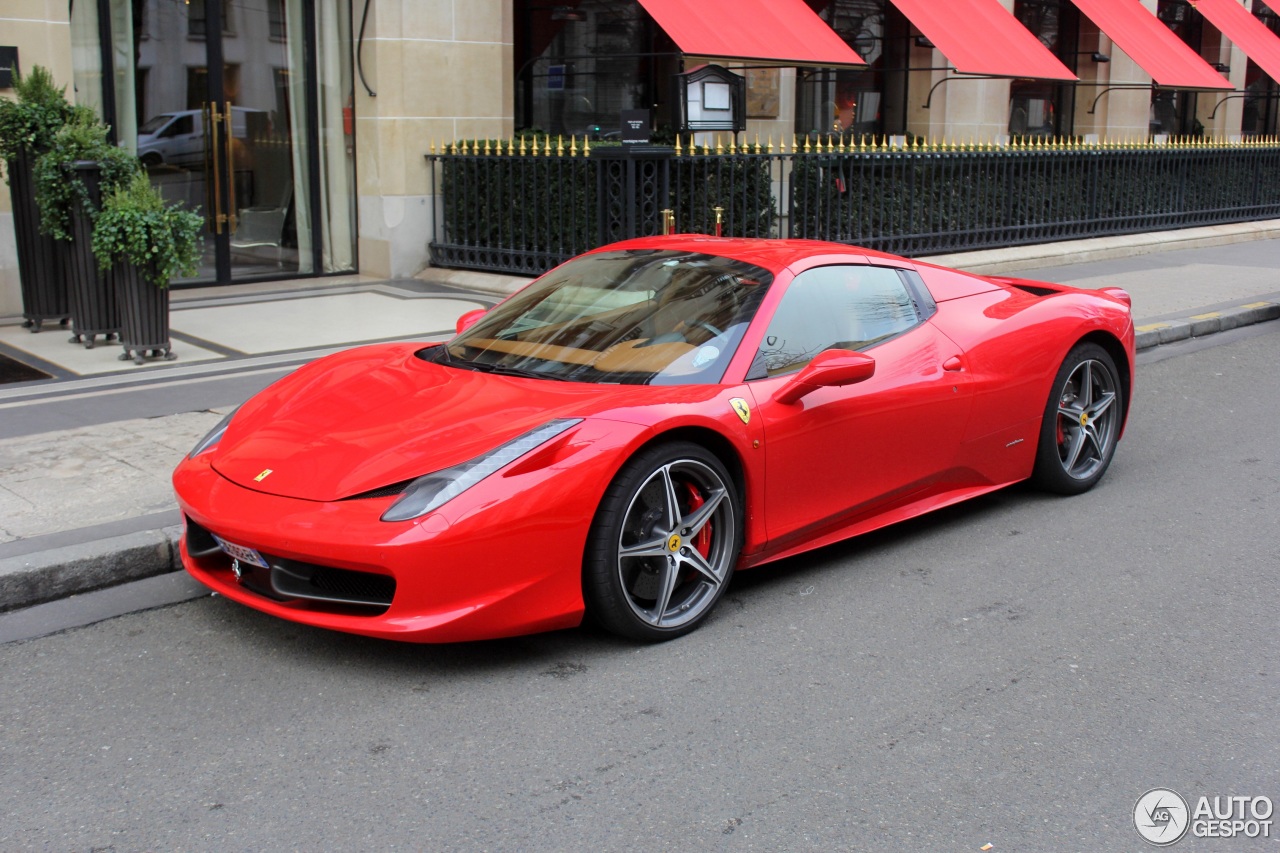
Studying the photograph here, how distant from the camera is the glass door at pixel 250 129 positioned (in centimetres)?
1196

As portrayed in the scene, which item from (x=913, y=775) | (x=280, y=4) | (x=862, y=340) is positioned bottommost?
(x=913, y=775)

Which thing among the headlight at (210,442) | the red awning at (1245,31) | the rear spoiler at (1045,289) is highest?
the red awning at (1245,31)

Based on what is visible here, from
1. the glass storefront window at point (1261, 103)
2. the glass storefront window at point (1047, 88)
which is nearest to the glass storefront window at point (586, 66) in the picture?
the glass storefront window at point (1047, 88)

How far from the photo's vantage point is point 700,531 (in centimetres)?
452

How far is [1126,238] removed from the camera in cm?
1705

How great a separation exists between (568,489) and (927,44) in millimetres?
16466

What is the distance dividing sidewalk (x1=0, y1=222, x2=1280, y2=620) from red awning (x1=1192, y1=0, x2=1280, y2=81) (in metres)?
6.13

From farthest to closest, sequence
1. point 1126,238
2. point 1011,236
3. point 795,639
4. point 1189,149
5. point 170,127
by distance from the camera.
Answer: point 1189,149, point 1126,238, point 1011,236, point 170,127, point 795,639

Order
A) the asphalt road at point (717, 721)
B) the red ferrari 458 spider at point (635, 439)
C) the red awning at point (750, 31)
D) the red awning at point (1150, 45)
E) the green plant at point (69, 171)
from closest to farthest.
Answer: the asphalt road at point (717, 721), the red ferrari 458 spider at point (635, 439), the green plant at point (69, 171), the red awning at point (750, 31), the red awning at point (1150, 45)

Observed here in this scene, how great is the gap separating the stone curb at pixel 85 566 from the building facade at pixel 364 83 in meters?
6.61

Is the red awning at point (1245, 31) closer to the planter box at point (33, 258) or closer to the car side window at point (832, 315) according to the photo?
the car side window at point (832, 315)

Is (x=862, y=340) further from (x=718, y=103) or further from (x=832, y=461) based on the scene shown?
(x=718, y=103)

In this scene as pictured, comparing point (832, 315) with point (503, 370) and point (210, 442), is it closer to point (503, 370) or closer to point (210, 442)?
point (503, 370)

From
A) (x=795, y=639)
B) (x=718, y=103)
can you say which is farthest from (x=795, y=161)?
(x=795, y=639)
